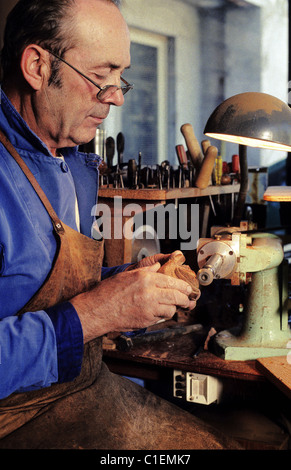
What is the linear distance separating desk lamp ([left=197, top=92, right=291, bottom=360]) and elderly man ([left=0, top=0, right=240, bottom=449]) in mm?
216

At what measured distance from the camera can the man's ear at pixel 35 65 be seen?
1.31m

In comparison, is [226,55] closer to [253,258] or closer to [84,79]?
[253,258]

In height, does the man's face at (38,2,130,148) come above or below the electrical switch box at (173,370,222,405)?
above

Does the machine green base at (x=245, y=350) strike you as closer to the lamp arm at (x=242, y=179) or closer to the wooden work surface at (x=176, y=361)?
the wooden work surface at (x=176, y=361)

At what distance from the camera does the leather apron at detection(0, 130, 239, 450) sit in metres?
1.26

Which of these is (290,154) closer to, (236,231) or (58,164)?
(236,231)

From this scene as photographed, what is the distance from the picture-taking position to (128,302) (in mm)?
1248

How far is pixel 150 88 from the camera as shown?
324 cm

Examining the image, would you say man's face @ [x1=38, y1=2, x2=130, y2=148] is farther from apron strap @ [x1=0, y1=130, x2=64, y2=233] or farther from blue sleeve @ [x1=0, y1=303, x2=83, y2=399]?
blue sleeve @ [x1=0, y1=303, x2=83, y2=399]

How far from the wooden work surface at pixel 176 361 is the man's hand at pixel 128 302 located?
0.47 metres

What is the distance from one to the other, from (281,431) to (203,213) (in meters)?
0.99

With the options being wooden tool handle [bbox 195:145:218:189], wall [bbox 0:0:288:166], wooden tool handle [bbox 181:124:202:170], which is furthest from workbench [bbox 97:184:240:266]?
wall [bbox 0:0:288:166]

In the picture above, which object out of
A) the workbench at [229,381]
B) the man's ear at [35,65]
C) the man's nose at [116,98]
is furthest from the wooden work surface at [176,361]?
the man's ear at [35,65]
